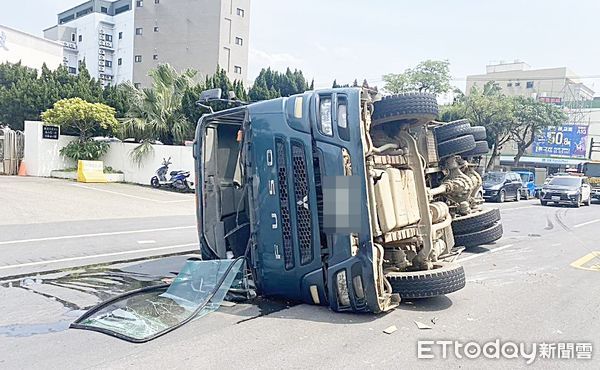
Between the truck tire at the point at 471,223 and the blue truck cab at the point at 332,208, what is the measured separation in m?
3.21

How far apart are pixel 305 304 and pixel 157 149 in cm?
1936

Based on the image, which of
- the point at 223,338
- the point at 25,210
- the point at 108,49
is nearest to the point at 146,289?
the point at 223,338

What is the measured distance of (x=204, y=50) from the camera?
5228cm

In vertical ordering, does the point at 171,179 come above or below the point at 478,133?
below

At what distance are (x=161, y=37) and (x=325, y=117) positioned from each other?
5426 centimetres

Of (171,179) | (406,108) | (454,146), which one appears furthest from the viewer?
(171,179)

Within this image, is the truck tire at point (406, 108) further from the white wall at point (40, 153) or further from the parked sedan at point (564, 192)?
the white wall at point (40, 153)

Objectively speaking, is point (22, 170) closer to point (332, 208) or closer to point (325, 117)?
point (325, 117)

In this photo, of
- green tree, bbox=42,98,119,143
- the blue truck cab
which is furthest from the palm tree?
the blue truck cab

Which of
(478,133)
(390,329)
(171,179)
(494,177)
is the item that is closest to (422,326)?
(390,329)

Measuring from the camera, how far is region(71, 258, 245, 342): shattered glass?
15.0ft

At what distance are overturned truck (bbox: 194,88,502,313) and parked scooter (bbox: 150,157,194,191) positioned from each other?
16.2m

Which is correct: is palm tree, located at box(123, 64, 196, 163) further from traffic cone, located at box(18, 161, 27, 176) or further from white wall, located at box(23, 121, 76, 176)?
traffic cone, located at box(18, 161, 27, 176)

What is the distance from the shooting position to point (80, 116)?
2277 centimetres
